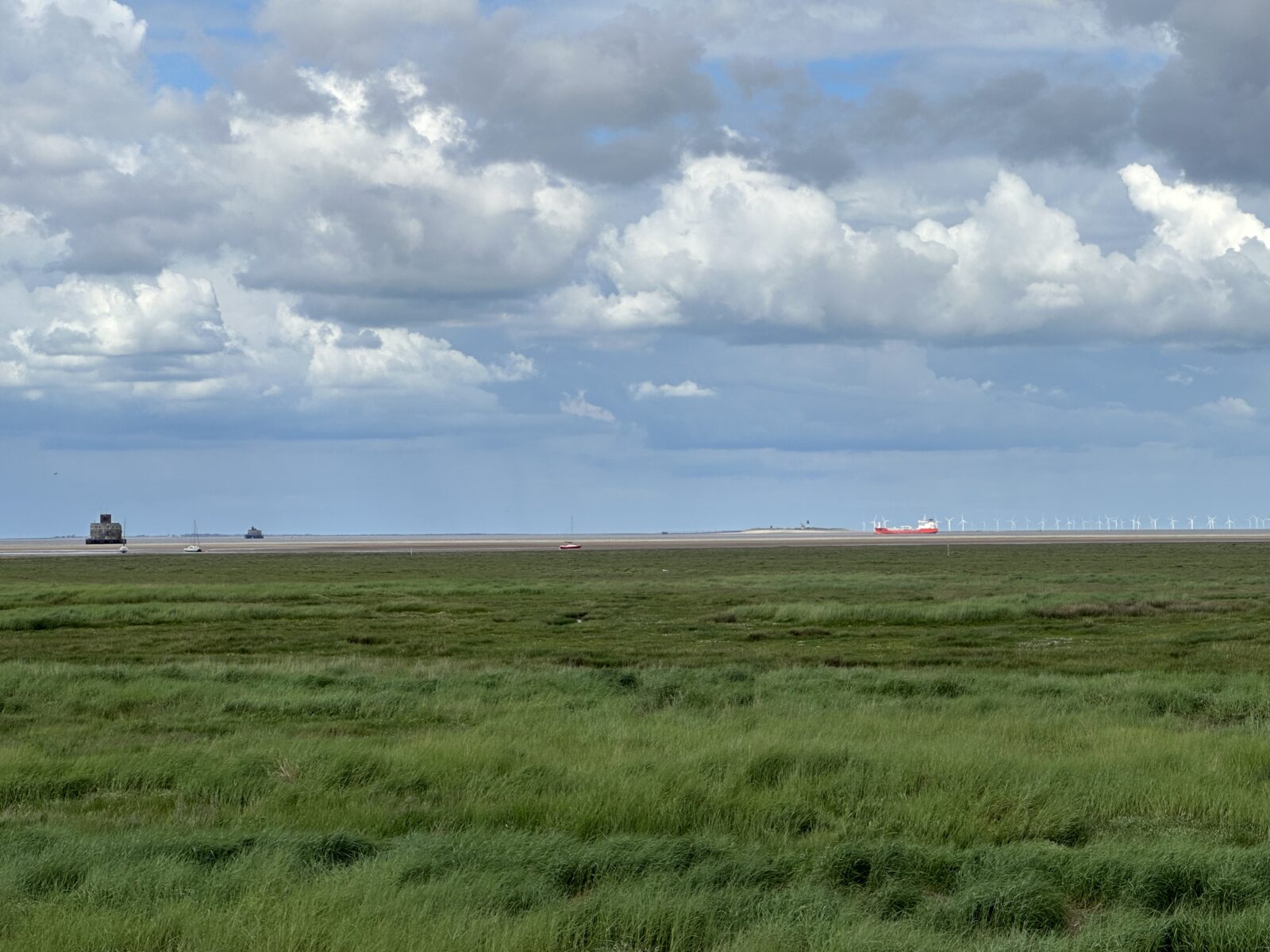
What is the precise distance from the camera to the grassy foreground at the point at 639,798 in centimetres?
988

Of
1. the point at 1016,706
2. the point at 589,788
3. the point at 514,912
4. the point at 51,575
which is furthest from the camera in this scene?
the point at 51,575

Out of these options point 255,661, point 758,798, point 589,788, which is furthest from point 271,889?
point 255,661

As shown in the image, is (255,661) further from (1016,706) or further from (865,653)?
(1016,706)

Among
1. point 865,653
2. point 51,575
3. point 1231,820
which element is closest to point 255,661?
point 865,653

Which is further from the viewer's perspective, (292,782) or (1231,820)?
(292,782)

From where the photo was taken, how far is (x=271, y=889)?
10.5 m

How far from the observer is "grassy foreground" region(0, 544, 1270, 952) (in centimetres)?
988

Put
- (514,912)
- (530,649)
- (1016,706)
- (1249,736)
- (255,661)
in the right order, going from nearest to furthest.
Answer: (514,912), (1249,736), (1016,706), (255,661), (530,649)

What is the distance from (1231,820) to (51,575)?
8907 centimetres

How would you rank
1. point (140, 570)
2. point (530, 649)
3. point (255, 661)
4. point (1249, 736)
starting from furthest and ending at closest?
1. point (140, 570)
2. point (530, 649)
3. point (255, 661)
4. point (1249, 736)

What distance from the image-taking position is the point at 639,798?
45.2ft

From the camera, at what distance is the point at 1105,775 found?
47.9 ft

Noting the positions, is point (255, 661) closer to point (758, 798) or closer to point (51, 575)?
point (758, 798)

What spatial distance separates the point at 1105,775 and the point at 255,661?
20.6 meters
